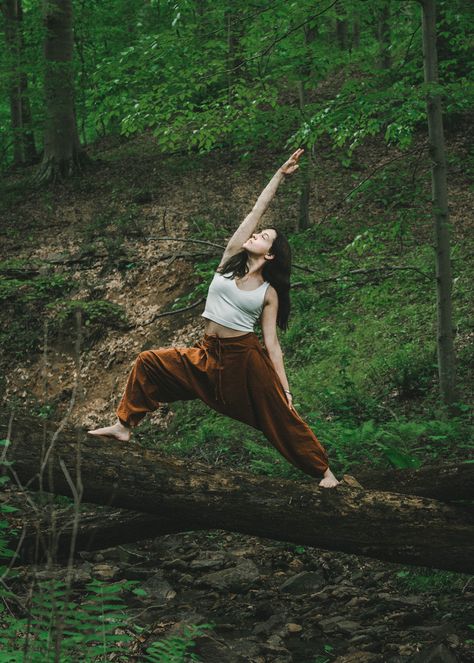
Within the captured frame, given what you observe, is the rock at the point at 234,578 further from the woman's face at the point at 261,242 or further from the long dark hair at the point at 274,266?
the woman's face at the point at 261,242

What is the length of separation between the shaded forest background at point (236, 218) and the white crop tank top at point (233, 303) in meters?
1.68

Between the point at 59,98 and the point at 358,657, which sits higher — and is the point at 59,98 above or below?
above

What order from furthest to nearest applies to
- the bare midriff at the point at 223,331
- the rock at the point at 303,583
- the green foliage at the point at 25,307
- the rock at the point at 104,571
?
the green foliage at the point at 25,307, the rock at the point at 104,571, the rock at the point at 303,583, the bare midriff at the point at 223,331

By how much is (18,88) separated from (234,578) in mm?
17399

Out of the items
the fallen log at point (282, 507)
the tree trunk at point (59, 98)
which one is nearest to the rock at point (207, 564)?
the fallen log at point (282, 507)

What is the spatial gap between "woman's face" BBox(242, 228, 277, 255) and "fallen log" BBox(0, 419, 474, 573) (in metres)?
1.59

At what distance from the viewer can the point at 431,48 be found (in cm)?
717

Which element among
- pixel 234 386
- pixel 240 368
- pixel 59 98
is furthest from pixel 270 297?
pixel 59 98

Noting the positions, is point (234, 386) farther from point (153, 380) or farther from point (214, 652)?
point (214, 652)

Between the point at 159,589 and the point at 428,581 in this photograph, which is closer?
the point at 428,581

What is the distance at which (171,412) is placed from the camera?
10273mm

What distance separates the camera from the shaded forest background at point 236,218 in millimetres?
7211

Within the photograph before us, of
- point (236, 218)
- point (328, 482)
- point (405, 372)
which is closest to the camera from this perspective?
point (328, 482)

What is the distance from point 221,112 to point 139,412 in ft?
13.8
